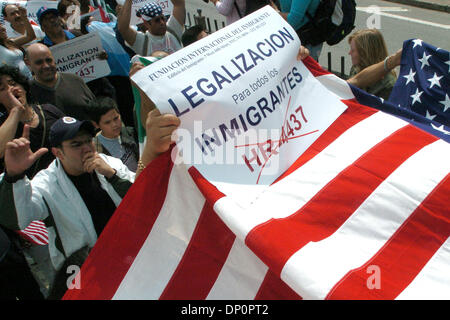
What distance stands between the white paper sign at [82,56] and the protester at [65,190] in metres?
2.31

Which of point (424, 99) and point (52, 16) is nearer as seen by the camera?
point (424, 99)

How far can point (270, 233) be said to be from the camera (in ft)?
5.79

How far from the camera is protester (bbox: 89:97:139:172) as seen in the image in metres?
3.34

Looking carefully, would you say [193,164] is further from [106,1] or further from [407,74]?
[106,1]

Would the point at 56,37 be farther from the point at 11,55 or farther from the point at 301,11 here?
the point at 301,11

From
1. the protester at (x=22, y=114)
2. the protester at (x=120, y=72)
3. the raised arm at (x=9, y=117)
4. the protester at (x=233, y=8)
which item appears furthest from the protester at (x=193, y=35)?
the raised arm at (x=9, y=117)

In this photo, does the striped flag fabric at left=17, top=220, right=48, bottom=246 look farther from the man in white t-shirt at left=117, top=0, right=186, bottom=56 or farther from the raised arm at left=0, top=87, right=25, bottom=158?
the man in white t-shirt at left=117, top=0, right=186, bottom=56

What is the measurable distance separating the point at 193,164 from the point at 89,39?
3380 mm

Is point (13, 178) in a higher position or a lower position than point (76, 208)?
higher

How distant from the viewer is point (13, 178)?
222 centimetres

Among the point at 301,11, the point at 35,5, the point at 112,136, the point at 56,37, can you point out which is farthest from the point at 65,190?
the point at 35,5

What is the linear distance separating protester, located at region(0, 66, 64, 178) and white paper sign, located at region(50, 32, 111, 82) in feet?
3.95

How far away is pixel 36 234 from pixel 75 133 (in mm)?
885
